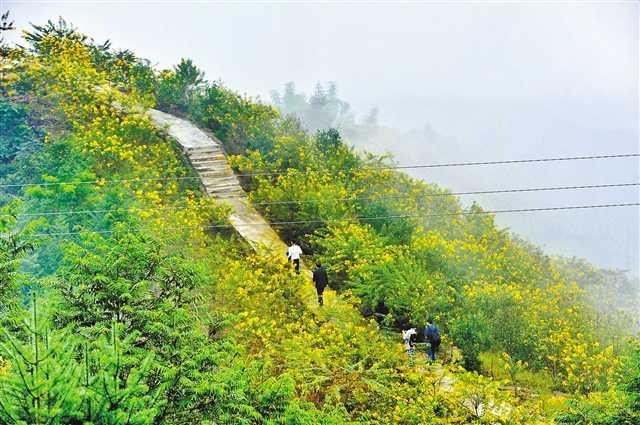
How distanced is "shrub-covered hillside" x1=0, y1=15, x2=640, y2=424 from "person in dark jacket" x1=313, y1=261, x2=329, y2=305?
40 cm

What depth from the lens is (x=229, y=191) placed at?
1577 cm

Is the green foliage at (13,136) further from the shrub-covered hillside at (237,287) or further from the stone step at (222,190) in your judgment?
the stone step at (222,190)

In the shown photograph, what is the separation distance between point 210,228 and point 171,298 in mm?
5693

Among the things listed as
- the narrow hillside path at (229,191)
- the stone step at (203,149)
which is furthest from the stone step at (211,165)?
the stone step at (203,149)

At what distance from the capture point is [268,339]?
10125mm

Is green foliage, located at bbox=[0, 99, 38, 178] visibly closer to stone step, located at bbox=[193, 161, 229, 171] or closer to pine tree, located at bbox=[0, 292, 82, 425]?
stone step, located at bbox=[193, 161, 229, 171]

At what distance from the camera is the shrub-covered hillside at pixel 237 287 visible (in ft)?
20.1

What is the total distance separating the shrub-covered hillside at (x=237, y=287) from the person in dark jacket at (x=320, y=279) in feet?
1.32

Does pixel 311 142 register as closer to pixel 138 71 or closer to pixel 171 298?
pixel 138 71

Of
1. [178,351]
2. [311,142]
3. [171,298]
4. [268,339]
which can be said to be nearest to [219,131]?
[311,142]

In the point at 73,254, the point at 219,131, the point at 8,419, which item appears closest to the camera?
the point at 8,419

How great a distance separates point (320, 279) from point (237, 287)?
5.46ft

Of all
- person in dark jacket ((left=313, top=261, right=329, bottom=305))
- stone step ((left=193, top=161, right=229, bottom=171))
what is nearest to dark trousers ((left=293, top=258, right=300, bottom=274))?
person in dark jacket ((left=313, top=261, right=329, bottom=305))

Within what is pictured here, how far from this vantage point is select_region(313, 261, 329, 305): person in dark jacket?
11656 millimetres
